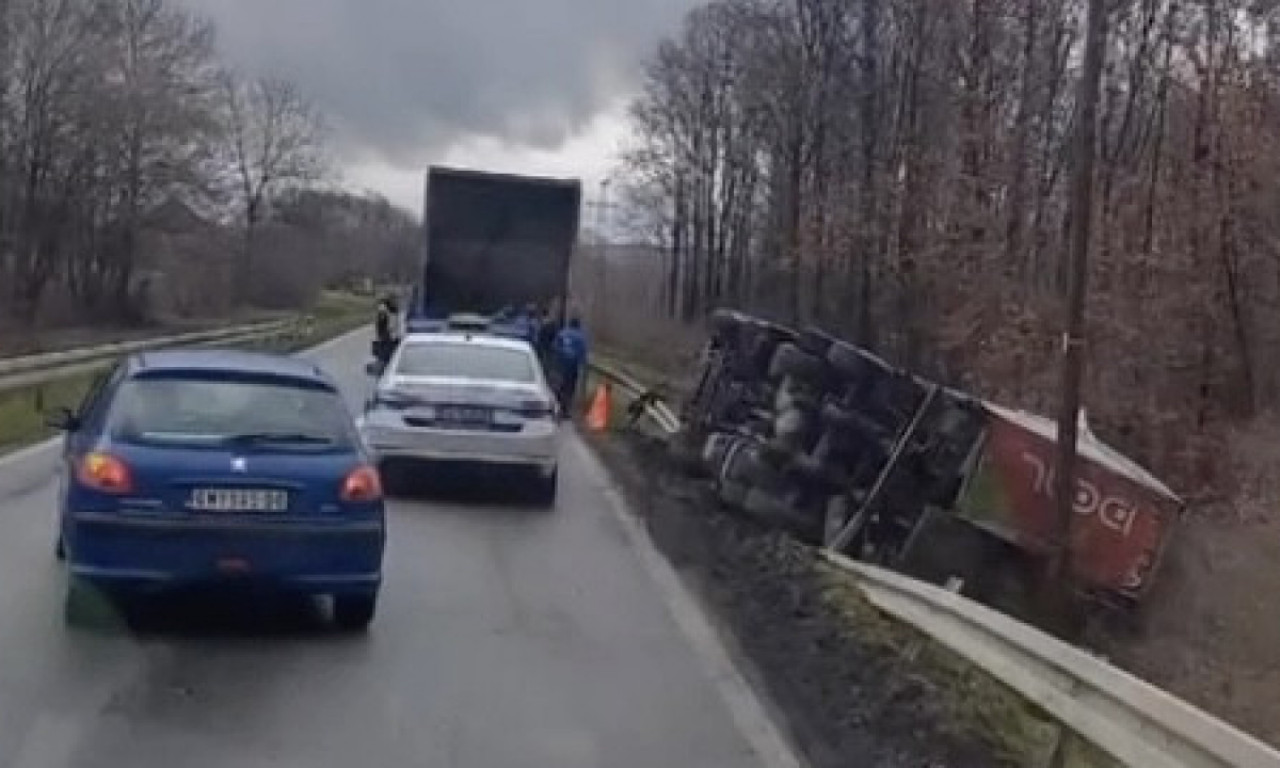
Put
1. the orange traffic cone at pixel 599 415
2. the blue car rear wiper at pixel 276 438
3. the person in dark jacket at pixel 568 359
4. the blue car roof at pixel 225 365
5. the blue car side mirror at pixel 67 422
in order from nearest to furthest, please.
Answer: the blue car rear wiper at pixel 276 438
the blue car roof at pixel 225 365
the blue car side mirror at pixel 67 422
the orange traffic cone at pixel 599 415
the person in dark jacket at pixel 568 359

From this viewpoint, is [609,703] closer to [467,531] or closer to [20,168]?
[467,531]

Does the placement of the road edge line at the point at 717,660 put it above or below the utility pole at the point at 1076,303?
below

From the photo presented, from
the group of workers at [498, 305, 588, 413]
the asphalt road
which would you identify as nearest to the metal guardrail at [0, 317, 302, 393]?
the group of workers at [498, 305, 588, 413]

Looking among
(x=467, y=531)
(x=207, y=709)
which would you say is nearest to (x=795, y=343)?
(x=467, y=531)

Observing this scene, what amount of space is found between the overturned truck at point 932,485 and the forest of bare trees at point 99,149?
143 ft

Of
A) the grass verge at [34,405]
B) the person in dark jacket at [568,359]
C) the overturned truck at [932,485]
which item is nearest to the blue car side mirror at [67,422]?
the grass verge at [34,405]

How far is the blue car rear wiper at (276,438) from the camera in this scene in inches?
420

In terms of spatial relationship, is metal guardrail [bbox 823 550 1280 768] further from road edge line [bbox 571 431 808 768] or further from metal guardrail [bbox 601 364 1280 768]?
road edge line [bbox 571 431 808 768]

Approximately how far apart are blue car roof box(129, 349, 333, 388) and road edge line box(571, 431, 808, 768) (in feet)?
8.44

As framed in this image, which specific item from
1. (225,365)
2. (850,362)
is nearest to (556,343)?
(850,362)

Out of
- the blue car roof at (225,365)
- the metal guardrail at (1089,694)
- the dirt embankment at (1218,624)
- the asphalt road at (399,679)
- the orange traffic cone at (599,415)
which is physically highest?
the blue car roof at (225,365)

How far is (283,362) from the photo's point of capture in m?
11.9

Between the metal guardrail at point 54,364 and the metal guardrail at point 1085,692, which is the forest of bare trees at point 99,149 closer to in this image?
the metal guardrail at point 54,364

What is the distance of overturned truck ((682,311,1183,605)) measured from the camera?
1512 cm
